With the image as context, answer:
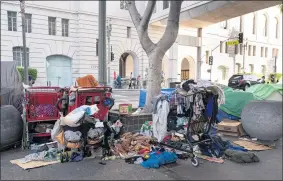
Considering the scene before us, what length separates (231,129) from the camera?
718cm

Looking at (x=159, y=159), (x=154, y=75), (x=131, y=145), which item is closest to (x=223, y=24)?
(x=154, y=75)

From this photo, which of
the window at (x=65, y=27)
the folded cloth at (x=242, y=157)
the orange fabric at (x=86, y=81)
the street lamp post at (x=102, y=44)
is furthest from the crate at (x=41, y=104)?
the window at (x=65, y=27)

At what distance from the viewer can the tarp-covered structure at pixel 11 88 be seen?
6839 mm

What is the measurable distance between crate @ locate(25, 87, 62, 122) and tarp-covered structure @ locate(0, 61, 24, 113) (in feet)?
3.61

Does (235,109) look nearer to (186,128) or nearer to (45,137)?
(186,128)

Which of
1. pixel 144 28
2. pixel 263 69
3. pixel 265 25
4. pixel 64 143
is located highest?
pixel 265 25

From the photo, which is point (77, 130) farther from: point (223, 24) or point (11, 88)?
point (223, 24)

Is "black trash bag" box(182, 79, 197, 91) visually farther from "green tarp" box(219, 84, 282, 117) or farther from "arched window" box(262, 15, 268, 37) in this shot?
"arched window" box(262, 15, 268, 37)

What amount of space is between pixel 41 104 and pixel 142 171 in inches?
121

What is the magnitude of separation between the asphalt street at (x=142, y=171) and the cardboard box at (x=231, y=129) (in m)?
2.09

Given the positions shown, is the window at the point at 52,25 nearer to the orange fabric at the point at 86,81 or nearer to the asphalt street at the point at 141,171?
the orange fabric at the point at 86,81

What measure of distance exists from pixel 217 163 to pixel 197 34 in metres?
29.0

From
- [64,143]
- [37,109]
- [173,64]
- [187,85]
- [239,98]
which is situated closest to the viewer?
[64,143]

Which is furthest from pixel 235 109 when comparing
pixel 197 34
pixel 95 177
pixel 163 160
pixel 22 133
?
pixel 197 34
